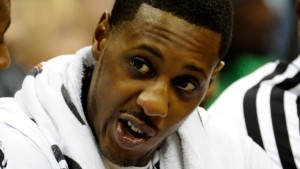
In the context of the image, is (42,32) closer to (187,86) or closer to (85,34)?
(85,34)

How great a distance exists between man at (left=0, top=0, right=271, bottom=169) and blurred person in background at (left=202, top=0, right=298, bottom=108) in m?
1.38

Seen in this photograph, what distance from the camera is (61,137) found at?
3.97ft

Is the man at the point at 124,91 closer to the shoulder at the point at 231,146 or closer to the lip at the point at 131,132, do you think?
the lip at the point at 131,132

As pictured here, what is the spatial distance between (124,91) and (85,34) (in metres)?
1.22

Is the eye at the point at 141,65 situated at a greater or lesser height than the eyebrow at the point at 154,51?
lesser

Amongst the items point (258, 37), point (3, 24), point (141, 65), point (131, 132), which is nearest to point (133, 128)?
point (131, 132)

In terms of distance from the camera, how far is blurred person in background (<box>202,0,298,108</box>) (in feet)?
8.96

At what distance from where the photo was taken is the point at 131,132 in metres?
1.23

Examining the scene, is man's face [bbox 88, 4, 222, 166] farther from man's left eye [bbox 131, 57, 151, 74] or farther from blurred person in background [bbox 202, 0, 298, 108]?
blurred person in background [bbox 202, 0, 298, 108]

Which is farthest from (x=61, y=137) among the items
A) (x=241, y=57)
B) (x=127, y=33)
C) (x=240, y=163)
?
(x=241, y=57)

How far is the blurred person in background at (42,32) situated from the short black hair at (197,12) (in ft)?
3.03

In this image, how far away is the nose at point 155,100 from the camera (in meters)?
1.19

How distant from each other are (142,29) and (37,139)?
12.6 inches

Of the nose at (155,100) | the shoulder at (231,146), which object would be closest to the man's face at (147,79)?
the nose at (155,100)
